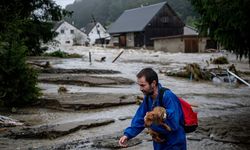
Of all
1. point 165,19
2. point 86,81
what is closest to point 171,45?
point 165,19

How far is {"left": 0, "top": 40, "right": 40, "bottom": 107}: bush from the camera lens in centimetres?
1115

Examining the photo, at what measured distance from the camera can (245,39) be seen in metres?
10.8

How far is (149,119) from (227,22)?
22.6 feet

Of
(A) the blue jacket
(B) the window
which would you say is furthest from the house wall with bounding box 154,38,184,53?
(A) the blue jacket

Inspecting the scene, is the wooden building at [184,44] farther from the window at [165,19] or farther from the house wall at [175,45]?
the window at [165,19]

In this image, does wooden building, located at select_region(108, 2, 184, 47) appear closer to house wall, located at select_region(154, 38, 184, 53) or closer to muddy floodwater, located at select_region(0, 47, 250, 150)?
house wall, located at select_region(154, 38, 184, 53)

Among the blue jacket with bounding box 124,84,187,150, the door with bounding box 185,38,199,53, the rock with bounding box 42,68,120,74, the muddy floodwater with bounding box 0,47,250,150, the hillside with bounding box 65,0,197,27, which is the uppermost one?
the hillside with bounding box 65,0,197,27

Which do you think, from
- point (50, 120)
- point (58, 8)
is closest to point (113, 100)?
point (50, 120)

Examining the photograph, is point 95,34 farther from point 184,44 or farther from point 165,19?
point 184,44

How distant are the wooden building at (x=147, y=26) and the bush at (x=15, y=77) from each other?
56340 millimetres

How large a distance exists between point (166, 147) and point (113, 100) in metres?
8.02

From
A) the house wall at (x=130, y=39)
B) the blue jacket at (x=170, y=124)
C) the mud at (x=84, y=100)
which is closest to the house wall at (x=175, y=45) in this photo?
the house wall at (x=130, y=39)

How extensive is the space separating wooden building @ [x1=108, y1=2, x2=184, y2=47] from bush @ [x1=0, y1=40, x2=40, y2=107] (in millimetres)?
56340

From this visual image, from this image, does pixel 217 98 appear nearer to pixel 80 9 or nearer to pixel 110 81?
pixel 110 81
